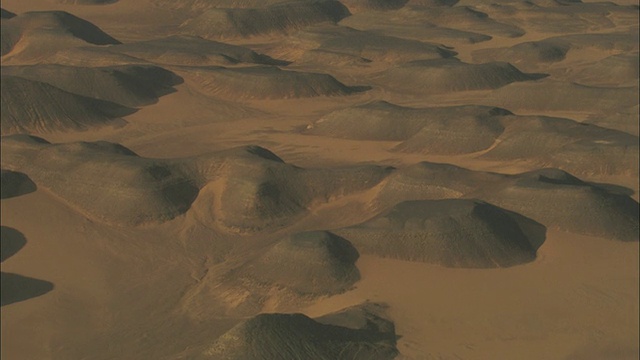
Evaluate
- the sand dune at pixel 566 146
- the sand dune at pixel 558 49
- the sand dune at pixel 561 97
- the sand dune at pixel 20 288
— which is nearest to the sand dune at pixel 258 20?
the sand dune at pixel 558 49

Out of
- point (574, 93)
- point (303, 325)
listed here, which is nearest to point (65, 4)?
point (574, 93)

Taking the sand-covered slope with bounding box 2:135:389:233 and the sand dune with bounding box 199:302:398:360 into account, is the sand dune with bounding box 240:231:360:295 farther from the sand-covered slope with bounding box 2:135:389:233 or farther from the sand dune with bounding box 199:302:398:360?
the sand-covered slope with bounding box 2:135:389:233

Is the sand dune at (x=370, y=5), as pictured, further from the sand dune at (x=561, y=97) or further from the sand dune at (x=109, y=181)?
the sand dune at (x=109, y=181)

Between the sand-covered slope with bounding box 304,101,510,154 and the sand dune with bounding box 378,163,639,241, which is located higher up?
the sand dune with bounding box 378,163,639,241

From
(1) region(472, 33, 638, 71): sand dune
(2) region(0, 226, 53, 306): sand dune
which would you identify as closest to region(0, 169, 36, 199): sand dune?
(2) region(0, 226, 53, 306): sand dune

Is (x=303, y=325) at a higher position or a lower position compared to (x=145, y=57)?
higher

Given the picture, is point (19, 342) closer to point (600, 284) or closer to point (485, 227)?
point (485, 227)

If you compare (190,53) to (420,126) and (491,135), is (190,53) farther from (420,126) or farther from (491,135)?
(491,135)
